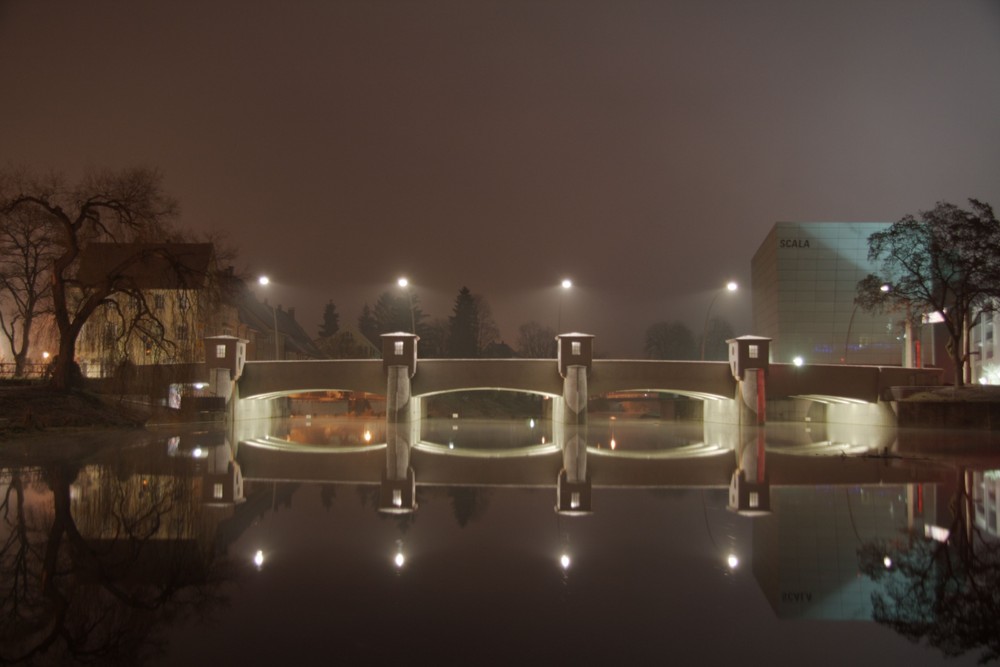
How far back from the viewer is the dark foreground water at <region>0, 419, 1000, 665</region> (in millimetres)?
5418

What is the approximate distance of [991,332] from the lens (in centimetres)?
6925

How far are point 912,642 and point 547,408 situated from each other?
56.8m

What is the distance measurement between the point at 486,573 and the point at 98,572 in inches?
151

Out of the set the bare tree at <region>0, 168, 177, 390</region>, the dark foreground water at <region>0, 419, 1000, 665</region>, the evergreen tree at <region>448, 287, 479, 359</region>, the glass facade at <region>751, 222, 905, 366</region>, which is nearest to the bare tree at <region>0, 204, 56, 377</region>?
the bare tree at <region>0, 168, 177, 390</region>

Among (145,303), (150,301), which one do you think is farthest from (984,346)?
(145,303)

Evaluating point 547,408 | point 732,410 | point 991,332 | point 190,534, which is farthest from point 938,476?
point 991,332

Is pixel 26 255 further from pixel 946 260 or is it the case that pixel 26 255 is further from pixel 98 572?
pixel 946 260

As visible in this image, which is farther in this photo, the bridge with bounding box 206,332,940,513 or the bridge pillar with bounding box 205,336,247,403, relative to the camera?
the bridge pillar with bounding box 205,336,247,403

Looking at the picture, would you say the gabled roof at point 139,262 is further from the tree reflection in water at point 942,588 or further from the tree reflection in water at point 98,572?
→ the tree reflection in water at point 942,588

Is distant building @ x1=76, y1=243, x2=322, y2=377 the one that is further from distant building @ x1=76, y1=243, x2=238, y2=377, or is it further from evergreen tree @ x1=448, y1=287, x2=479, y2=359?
evergreen tree @ x1=448, y1=287, x2=479, y2=359

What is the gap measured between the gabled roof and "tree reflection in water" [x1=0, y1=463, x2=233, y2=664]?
54.5 ft

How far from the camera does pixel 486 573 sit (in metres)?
7.48

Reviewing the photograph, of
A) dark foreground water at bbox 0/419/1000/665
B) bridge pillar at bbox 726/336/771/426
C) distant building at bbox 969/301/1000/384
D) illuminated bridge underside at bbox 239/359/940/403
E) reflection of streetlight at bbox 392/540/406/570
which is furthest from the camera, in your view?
distant building at bbox 969/301/1000/384

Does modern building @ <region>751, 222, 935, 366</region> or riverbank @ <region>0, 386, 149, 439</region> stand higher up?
modern building @ <region>751, 222, 935, 366</region>
